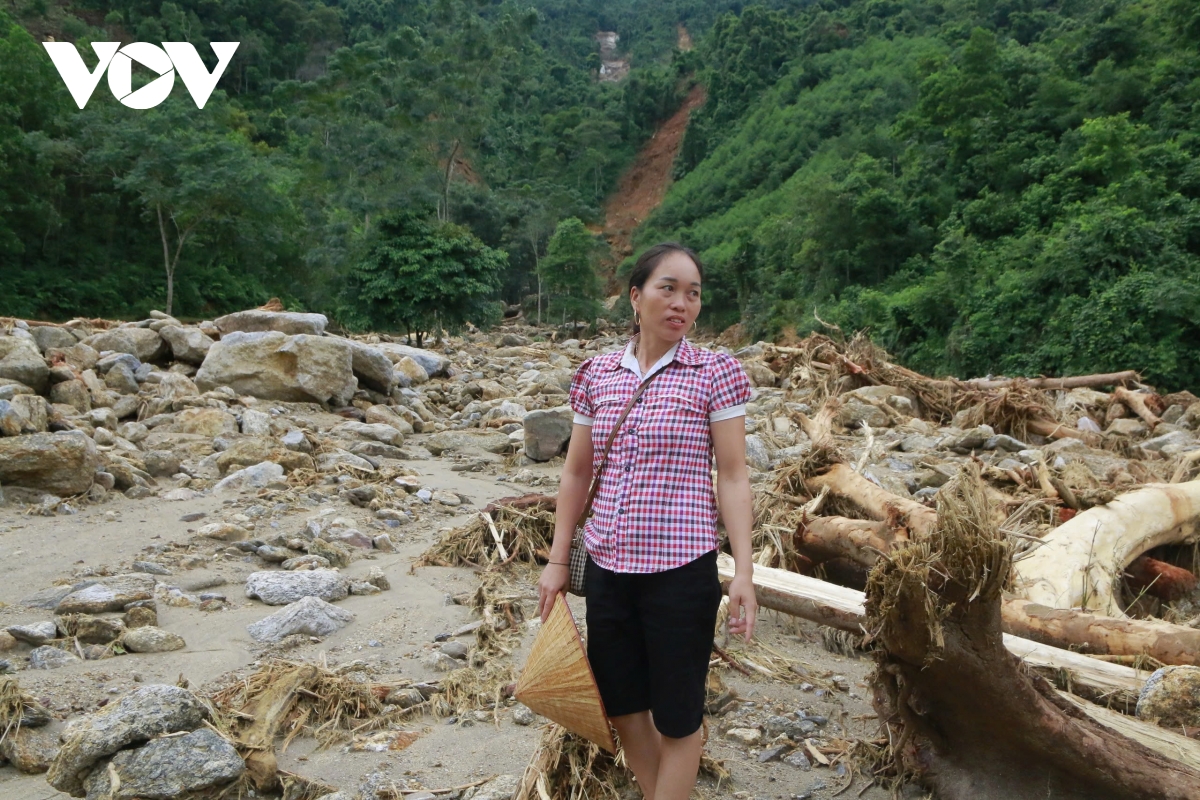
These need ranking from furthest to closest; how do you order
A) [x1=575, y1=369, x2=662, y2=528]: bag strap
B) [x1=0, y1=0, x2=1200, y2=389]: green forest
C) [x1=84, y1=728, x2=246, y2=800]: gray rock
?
[x1=0, y1=0, x2=1200, y2=389]: green forest < [x1=84, y1=728, x2=246, y2=800]: gray rock < [x1=575, y1=369, x2=662, y2=528]: bag strap

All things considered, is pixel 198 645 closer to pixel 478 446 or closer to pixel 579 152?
pixel 478 446

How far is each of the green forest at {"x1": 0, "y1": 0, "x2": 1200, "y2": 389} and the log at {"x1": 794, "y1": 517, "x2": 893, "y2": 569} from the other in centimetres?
1262

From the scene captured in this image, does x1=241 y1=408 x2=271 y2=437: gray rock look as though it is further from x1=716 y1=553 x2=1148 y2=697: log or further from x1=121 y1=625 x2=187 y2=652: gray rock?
x1=716 y1=553 x2=1148 y2=697: log

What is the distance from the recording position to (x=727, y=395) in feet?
6.16

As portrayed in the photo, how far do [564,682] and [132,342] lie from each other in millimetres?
10120

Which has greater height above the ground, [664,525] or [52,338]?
[664,525]

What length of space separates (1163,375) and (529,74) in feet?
200

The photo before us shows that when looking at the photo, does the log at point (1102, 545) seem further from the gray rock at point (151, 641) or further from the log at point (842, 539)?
the gray rock at point (151, 641)

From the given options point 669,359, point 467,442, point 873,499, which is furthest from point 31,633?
point 467,442

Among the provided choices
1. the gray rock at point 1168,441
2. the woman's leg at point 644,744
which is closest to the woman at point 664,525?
the woman's leg at point 644,744

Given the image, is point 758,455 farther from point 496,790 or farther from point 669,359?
point 669,359

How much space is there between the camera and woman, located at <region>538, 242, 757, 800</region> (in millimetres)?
1820

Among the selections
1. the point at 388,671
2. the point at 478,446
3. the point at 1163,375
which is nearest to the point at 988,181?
the point at 1163,375

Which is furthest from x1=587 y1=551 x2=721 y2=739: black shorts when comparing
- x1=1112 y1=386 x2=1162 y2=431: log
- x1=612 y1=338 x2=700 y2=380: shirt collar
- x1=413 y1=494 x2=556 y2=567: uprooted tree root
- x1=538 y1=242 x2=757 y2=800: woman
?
x1=1112 y1=386 x2=1162 y2=431: log
